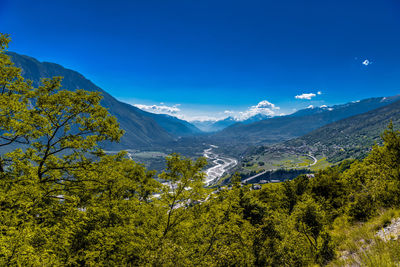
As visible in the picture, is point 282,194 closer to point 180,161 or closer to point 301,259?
point 301,259

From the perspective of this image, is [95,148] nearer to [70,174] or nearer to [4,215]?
[70,174]

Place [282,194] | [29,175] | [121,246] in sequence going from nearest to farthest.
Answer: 1. [29,175]
2. [121,246]
3. [282,194]

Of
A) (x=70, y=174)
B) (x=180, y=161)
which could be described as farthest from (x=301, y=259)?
(x=70, y=174)

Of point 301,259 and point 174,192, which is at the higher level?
point 174,192

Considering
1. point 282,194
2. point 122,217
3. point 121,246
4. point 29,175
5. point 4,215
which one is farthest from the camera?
point 282,194

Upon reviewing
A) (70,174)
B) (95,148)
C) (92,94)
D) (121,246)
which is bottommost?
(121,246)

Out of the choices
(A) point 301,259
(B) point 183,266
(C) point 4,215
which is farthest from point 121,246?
(A) point 301,259

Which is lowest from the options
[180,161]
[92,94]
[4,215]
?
[4,215]

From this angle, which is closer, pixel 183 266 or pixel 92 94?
pixel 183 266

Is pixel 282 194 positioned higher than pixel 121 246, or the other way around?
pixel 121 246
